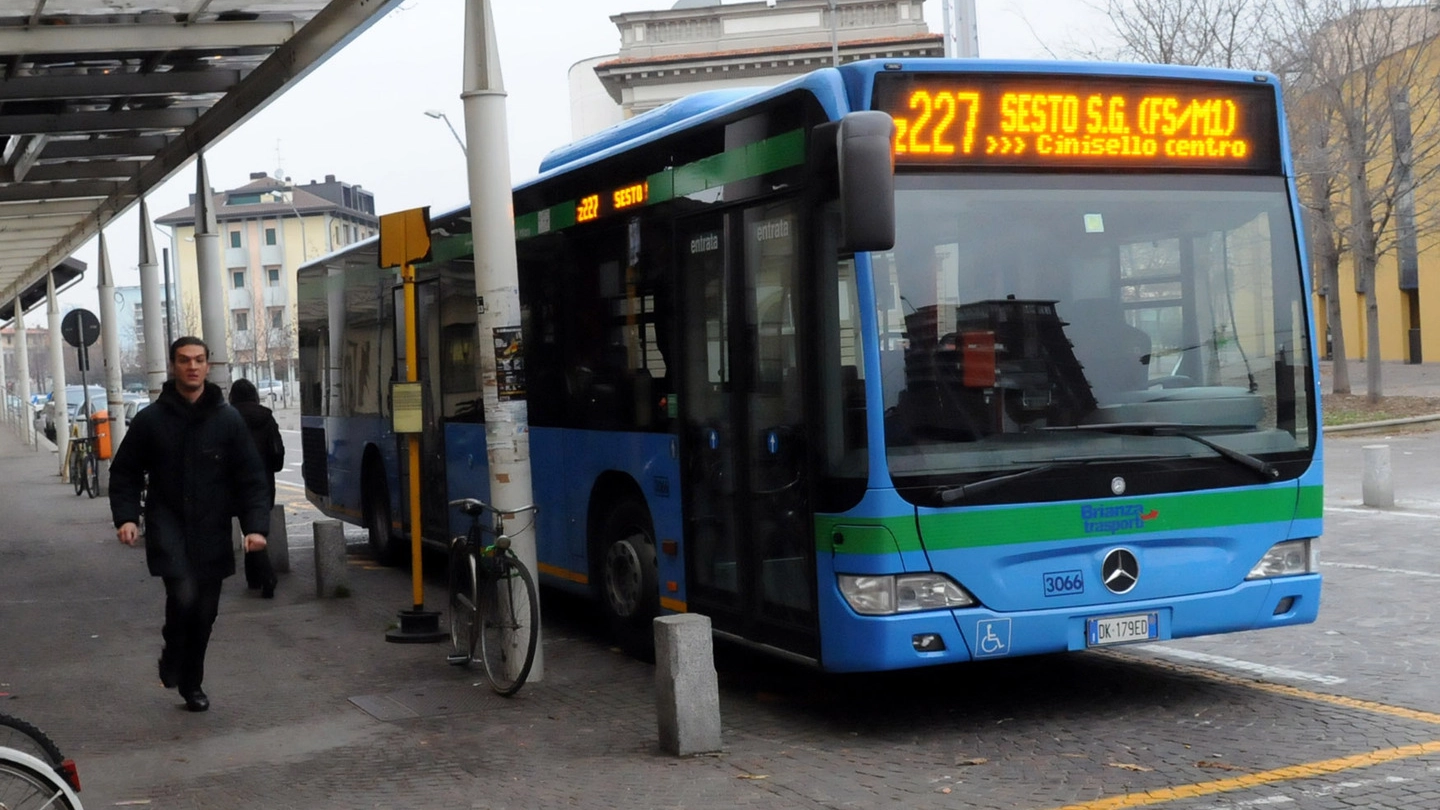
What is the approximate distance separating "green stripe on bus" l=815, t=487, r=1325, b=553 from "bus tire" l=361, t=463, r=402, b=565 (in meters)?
9.08

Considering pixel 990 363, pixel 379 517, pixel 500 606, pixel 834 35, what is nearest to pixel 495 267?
pixel 500 606

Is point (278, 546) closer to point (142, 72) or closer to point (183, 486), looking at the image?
Result: point (142, 72)

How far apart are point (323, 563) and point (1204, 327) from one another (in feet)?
27.7

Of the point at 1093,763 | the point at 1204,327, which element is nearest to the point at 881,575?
the point at 1093,763

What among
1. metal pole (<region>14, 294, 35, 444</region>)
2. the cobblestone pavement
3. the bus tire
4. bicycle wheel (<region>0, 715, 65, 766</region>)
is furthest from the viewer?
metal pole (<region>14, 294, 35, 444</region>)

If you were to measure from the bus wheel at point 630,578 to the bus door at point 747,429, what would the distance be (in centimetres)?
71

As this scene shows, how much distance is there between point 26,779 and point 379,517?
11.5 m

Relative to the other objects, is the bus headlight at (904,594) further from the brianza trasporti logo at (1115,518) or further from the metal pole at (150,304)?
the metal pole at (150,304)

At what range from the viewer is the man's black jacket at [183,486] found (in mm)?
9000

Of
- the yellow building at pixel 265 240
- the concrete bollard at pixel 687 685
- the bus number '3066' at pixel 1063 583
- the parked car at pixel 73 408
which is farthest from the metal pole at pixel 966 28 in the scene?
the yellow building at pixel 265 240

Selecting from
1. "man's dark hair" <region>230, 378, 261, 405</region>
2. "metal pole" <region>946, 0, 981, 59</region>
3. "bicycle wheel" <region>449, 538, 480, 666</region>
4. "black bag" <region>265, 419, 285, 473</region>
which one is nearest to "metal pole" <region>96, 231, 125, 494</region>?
"man's dark hair" <region>230, 378, 261, 405</region>

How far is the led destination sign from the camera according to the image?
25.1 ft

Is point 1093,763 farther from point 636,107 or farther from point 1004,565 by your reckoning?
point 636,107

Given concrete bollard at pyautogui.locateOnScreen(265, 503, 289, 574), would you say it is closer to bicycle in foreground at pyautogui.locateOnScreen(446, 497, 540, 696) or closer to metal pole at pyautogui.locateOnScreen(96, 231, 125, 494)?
bicycle in foreground at pyautogui.locateOnScreen(446, 497, 540, 696)
